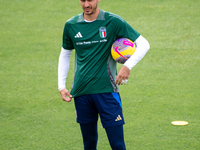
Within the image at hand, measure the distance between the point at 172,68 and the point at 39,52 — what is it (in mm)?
3651

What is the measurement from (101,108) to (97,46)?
698 millimetres

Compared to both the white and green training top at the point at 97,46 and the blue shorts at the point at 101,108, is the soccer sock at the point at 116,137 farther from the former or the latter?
the white and green training top at the point at 97,46

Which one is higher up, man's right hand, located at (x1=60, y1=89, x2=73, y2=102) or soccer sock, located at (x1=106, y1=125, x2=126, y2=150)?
man's right hand, located at (x1=60, y1=89, x2=73, y2=102)

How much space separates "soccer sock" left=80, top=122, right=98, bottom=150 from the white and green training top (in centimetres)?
40

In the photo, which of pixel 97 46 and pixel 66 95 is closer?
pixel 97 46

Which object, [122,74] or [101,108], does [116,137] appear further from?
[122,74]

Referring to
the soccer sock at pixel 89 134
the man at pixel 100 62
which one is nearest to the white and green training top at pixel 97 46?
the man at pixel 100 62

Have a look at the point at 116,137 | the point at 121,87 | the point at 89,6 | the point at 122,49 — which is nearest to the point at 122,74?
the point at 122,49

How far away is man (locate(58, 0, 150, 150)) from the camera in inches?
145

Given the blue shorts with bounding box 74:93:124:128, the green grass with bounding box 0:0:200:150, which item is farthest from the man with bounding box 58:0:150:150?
the green grass with bounding box 0:0:200:150

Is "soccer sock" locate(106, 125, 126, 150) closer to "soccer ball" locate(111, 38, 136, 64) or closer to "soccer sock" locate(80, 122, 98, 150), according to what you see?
"soccer sock" locate(80, 122, 98, 150)

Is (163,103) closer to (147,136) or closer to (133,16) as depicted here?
(147,136)

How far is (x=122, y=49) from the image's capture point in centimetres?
366

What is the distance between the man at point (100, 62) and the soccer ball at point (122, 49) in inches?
2.3
